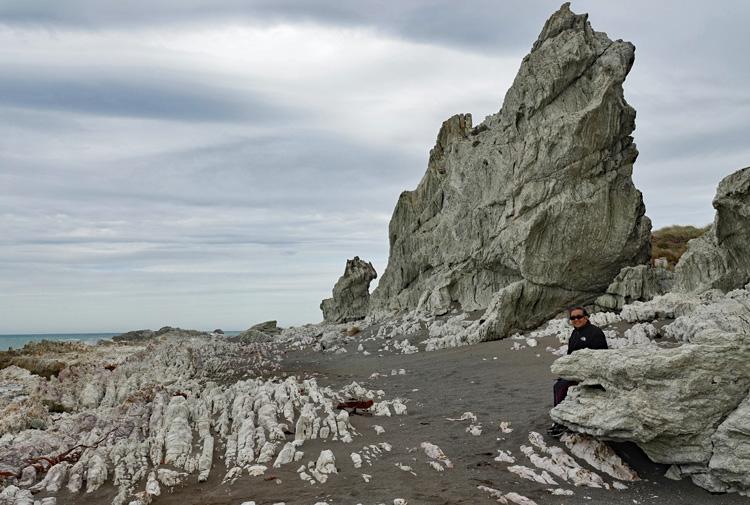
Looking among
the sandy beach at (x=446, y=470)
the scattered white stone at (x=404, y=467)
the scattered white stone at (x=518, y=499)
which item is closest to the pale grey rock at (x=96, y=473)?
the sandy beach at (x=446, y=470)

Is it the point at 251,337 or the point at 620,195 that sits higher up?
the point at 620,195

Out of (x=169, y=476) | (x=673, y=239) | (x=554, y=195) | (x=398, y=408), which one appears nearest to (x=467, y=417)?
(x=398, y=408)

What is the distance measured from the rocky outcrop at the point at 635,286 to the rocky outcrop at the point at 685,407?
1540 centimetres

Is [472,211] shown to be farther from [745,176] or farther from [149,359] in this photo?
[149,359]

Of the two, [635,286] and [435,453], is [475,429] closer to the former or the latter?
[435,453]

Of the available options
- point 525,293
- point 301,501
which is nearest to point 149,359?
point 525,293

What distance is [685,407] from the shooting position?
6.86 m

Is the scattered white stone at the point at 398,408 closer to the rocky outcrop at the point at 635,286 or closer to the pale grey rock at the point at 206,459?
the pale grey rock at the point at 206,459

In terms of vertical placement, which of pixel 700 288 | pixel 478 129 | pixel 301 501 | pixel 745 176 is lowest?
pixel 301 501

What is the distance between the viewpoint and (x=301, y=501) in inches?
256

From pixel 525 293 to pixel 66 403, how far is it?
1642cm

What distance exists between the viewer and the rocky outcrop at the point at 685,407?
6.62 m

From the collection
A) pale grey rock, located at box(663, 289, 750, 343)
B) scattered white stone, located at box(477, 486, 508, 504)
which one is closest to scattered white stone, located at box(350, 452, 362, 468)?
scattered white stone, located at box(477, 486, 508, 504)

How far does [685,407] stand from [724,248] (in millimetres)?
→ 14799
